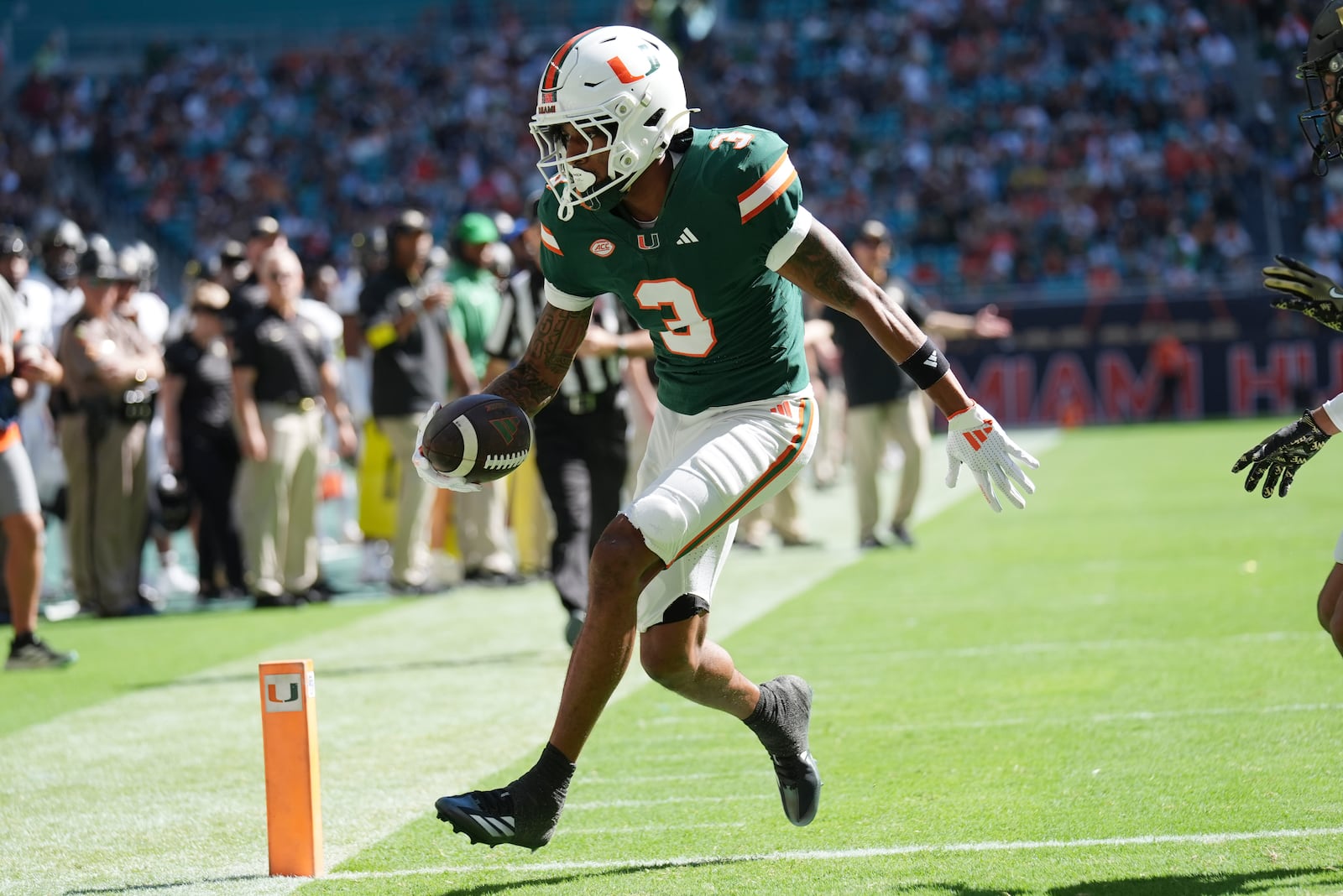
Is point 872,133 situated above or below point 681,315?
above

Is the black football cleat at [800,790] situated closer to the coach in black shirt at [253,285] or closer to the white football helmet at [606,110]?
the white football helmet at [606,110]

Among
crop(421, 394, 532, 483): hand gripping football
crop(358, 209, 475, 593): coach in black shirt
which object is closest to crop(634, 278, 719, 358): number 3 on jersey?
crop(421, 394, 532, 483): hand gripping football

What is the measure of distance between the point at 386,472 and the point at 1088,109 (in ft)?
65.8

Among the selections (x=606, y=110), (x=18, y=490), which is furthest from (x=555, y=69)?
(x=18, y=490)

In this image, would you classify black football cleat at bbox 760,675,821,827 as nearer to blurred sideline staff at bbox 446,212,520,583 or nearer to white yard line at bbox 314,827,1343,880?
white yard line at bbox 314,827,1343,880

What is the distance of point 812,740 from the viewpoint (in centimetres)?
532

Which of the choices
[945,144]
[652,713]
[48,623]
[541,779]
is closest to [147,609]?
[48,623]

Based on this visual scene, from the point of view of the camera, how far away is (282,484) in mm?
9523

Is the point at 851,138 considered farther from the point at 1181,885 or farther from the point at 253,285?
the point at 1181,885

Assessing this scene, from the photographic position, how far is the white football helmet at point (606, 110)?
12.9 feet

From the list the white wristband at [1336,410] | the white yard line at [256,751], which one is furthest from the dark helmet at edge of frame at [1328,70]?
the white yard line at [256,751]

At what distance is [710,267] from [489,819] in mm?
1429

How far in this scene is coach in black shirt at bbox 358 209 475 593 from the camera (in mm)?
9539

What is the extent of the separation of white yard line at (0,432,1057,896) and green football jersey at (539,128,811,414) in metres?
1.57
